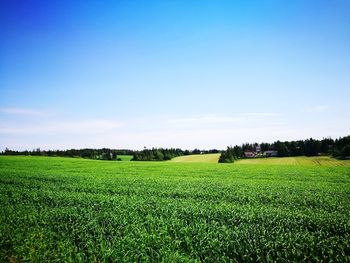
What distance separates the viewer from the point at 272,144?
132m

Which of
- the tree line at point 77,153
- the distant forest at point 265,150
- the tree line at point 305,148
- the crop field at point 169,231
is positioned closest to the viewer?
the crop field at point 169,231

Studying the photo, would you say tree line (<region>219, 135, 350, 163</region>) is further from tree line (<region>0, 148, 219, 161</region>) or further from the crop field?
the crop field

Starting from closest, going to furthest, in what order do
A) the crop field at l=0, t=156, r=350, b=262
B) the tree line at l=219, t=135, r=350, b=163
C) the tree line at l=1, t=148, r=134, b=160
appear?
the crop field at l=0, t=156, r=350, b=262
the tree line at l=219, t=135, r=350, b=163
the tree line at l=1, t=148, r=134, b=160

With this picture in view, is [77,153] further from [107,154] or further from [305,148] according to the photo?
[305,148]

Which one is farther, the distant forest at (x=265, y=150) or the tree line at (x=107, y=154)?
the tree line at (x=107, y=154)

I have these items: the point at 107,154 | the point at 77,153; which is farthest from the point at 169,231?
the point at 77,153

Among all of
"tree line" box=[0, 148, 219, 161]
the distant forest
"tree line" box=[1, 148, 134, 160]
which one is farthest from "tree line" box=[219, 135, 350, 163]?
"tree line" box=[1, 148, 134, 160]

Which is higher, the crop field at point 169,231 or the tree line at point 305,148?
the tree line at point 305,148

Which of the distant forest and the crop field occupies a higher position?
the distant forest

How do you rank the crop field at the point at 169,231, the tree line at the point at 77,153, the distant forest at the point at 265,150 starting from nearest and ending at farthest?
the crop field at the point at 169,231 < the distant forest at the point at 265,150 < the tree line at the point at 77,153

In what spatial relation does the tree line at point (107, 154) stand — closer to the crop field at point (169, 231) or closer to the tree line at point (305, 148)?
the tree line at point (305, 148)

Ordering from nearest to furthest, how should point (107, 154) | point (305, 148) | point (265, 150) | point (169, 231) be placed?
point (169, 231)
point (305, 148)
point (107, 154)
point (265, 150)

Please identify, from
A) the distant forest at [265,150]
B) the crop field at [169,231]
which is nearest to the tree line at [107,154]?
the distant forest at [265,150]

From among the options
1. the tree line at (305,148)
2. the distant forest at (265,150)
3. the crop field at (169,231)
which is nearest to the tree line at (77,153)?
the distant forest at (265,150)
